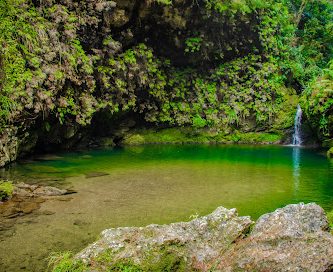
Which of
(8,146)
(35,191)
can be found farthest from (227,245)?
(8,146)

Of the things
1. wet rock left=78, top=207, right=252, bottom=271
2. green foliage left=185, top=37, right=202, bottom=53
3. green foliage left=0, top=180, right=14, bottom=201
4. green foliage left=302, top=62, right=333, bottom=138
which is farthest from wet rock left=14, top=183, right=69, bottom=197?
green foliage left=185, top=37, right=202, bottom=53

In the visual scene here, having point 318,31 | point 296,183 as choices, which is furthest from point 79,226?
point 318,31

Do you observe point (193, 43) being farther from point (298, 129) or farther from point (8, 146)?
point (8, 146)

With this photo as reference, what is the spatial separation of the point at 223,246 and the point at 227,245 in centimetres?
4

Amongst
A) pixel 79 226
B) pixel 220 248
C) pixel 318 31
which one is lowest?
pixel 79 226

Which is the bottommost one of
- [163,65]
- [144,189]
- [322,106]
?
[144,189]

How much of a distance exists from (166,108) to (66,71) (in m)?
6.39

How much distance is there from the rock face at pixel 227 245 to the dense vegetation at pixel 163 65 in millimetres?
7946

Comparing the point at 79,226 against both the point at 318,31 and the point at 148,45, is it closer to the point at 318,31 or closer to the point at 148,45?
the point at 148,45

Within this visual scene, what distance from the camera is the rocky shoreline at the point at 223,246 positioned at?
3.29 meters

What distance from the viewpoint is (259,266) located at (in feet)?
10.7

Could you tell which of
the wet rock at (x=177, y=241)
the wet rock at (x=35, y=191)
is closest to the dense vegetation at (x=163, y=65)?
the wet rock at (x=35, y=191)

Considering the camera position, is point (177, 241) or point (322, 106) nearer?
point (177, 241)

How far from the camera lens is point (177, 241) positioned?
12.6 feet
